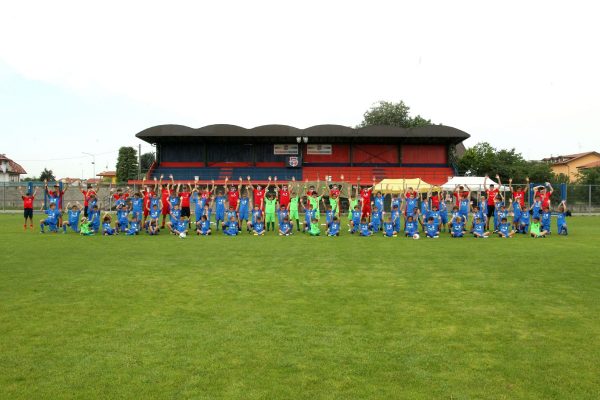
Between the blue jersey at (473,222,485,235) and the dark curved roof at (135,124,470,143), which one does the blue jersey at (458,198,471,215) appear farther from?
the dark curved roof at (135,124,470,143)

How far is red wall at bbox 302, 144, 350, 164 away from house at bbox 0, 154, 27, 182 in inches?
2257

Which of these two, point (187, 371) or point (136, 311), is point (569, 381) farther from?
point (136, 311)

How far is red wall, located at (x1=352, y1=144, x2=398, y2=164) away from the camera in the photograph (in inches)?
1751

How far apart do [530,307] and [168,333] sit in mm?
5033

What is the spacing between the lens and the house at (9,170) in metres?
79.2

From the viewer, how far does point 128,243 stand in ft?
50.0

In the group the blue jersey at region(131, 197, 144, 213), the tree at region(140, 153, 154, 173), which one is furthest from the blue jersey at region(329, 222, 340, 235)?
the tree at region(140, 153, 154, 173)

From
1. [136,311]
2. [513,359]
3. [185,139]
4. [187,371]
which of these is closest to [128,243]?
[136,311]

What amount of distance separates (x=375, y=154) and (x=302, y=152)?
6.83 meters

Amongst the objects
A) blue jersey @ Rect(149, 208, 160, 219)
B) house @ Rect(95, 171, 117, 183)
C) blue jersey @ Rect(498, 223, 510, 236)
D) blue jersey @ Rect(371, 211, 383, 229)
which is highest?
house @ Rect(95, 171, 117, 183)

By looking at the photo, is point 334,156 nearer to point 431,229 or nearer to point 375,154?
point 375,154

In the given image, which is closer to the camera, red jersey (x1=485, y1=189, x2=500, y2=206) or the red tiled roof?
red jersey (x1=485, y1=189, x2=500, y2=206)

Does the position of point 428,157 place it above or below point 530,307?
above

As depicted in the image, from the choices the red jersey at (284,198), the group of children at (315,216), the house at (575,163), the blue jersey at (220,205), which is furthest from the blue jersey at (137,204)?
the house at (575,163)
